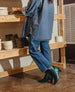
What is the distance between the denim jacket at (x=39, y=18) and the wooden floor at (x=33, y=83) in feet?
1.98

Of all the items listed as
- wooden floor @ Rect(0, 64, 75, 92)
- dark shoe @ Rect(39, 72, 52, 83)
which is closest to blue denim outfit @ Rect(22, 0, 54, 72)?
dark shoe @ Rect(39, 72, 52, 83)

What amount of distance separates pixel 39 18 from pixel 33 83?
85 centimetres

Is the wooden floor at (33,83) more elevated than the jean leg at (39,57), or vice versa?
the jean leg at (39,57)

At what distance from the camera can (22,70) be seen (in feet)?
10.7

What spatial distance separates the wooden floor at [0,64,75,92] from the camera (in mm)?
2371

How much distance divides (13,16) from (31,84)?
942mm

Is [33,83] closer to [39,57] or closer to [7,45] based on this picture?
[39,57]

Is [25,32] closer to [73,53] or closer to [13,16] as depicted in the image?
[13,16]

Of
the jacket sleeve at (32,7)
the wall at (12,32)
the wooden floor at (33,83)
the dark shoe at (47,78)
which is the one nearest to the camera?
the wooden floor at (33,83)

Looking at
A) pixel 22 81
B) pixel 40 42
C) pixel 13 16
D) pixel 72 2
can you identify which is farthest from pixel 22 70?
pixel 72 2

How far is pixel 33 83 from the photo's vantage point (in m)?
2.61

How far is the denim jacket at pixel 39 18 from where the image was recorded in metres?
2.53

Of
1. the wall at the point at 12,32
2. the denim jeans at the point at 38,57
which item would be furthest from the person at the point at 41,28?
the wall at the point at 12,32

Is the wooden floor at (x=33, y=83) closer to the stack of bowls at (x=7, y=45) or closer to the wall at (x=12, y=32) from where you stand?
the wall at (x=12, y=32)
